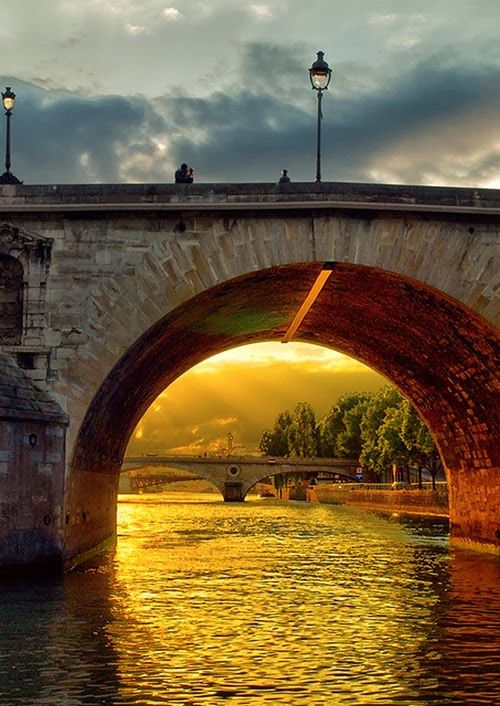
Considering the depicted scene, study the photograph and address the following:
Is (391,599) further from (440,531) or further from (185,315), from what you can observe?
(440,531)

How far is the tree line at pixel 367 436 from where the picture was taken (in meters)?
81.8

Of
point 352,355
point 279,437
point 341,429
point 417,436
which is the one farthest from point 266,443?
point 352,355

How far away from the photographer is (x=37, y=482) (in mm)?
25859

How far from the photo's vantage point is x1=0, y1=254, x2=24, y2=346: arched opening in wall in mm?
27094

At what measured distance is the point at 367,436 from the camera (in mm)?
104375

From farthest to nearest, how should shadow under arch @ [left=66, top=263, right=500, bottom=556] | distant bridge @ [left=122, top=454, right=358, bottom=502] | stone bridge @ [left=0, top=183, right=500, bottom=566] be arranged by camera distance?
distant bridge @ [left=122, top=454, right=358, bottom=502], shadow under arch @ [left=66, top=263, right=500, bottom=556], stone bridge @ [left=0, top=183, right=500, bottom=566]

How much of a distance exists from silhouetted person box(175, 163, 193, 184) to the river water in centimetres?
929

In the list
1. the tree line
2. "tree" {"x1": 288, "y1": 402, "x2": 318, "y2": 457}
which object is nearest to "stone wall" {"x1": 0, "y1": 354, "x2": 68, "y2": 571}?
the tree line

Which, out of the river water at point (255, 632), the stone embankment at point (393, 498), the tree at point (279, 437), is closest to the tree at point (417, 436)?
the stone embankment at point (393, 498)

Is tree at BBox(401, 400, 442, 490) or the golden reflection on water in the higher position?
tree at BBox(401, 400, 442, 490)

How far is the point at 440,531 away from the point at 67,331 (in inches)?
1063

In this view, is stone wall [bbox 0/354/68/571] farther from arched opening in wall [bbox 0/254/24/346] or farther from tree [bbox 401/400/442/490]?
tree [bbox 401/400/442/490]

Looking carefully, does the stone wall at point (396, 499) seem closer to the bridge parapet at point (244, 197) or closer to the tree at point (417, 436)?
the tree at point (417, 436)

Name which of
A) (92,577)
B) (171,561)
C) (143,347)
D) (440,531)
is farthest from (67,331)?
(440,531)
